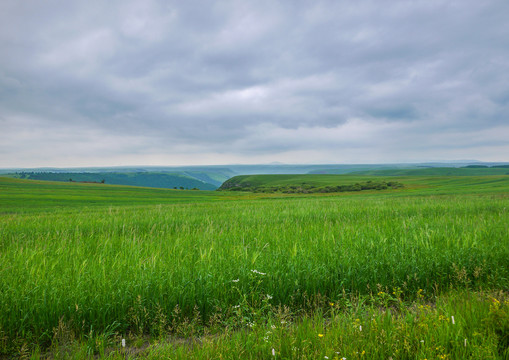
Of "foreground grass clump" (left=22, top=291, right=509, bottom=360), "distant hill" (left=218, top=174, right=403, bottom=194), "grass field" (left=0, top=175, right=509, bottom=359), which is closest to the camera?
"foreground grass clump" (left=22, top=291, right=509, bottom=360)

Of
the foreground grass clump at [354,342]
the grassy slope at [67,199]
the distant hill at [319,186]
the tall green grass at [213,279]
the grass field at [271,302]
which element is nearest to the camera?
the foreground grass clump at [354,342]

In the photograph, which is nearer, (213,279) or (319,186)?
(213,279)

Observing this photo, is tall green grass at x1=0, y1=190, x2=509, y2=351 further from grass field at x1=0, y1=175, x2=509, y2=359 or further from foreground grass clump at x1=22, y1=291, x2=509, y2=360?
foreground grass clump at x1=22, y1=291, x2=509, y2=360

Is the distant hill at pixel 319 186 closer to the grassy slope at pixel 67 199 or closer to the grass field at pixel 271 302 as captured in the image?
the grassy slope at pixel 67 199

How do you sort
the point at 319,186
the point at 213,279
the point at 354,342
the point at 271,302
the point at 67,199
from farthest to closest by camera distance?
the point at 319,186, the point at 67,199, the point at 213,279, the point at 271,302, the point at 354,342

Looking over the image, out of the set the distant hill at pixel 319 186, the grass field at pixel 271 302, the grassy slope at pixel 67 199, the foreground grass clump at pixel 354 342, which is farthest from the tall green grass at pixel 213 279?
the distant hill at pixel 319 186

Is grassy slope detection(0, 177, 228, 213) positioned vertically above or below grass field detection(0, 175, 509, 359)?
below

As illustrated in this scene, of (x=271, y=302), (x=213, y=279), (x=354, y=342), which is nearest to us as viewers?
(x=354, y=342)

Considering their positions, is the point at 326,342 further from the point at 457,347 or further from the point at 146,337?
the point at 146,337

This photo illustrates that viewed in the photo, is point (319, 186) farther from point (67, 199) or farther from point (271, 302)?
point (271, 302)

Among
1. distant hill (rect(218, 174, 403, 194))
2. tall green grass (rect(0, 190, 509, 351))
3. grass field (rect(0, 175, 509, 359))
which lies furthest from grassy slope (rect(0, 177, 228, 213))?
distant hill (rect(218, 174, 403, 194))

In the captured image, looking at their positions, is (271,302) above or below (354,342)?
below

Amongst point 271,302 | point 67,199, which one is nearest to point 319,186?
point 67,199

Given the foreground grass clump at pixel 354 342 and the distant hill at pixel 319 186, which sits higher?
the foreground grass clump at pixel 354 342
